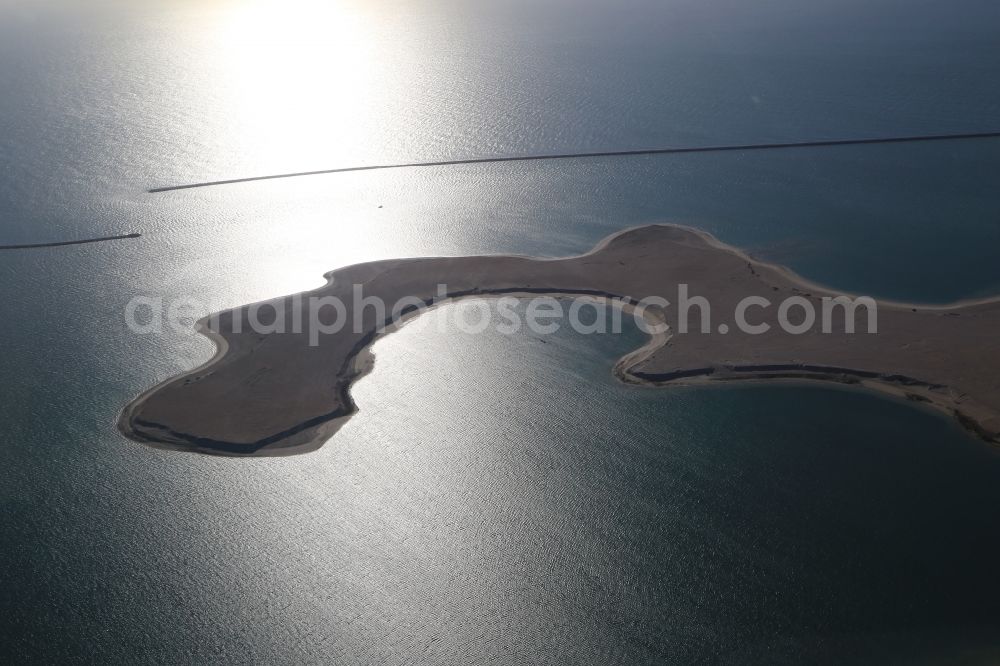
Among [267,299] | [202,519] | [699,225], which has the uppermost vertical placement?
[699,225]

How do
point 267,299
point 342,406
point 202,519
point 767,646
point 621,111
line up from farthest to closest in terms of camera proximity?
point 621,111
point 267,299
point 342,406
point 202,519
point 767,646

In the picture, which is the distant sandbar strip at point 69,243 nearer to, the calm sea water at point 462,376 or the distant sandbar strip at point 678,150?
the calm sea water at point 462,376

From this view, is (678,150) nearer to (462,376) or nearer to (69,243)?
(462,376)

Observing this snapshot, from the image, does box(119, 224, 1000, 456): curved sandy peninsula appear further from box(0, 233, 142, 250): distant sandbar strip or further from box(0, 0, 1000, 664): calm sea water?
box(0, 233, 142, 250): distant sandbar strip

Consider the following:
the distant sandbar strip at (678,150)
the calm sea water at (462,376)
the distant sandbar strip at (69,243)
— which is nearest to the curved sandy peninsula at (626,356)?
the calm sea water at (462,376)

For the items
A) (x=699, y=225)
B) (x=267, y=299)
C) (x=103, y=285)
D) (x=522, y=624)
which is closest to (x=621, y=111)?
(x=699, y=225)

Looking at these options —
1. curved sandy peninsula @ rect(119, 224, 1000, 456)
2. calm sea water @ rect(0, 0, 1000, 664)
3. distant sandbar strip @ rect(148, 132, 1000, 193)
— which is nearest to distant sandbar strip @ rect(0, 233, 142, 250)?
calm sea water @ rect(0, 0, 1000, 664)

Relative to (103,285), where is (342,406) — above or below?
below

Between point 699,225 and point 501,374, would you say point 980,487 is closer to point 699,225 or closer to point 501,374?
point 501,374
